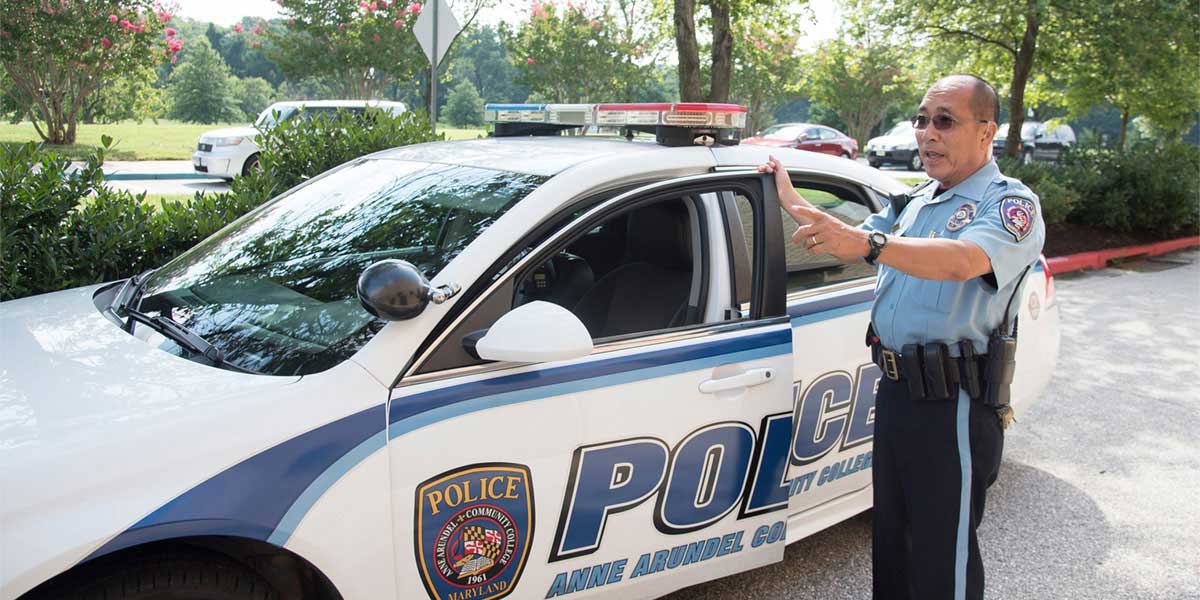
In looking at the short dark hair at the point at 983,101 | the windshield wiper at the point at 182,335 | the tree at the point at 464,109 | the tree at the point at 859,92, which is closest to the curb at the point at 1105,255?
the short dark hair at the point at 983,101

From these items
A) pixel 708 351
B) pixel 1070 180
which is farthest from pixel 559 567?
pixel 1070 180

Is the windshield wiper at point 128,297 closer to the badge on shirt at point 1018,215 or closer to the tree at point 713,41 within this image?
the badge on shirt at point 1018,215

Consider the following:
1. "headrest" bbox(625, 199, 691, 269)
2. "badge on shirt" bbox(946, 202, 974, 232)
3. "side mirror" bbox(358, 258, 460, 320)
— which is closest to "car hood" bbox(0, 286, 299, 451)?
"side mirror" bbox(358, 258, 460, 320)

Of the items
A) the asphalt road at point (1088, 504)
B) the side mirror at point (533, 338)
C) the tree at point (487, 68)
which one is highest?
the tree at point (487, 68)

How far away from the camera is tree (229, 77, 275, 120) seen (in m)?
56.4

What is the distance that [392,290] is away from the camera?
6.91 feet

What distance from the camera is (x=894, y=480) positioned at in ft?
8.66

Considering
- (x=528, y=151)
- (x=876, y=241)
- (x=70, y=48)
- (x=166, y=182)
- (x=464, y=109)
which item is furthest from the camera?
A: (x=464, y=109)

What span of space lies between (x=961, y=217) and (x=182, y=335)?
2.02 meters

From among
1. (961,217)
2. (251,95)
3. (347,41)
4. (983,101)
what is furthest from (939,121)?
(251,95)

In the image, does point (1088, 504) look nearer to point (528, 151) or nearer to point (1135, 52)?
point (528, 151)

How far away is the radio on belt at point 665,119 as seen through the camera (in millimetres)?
2949

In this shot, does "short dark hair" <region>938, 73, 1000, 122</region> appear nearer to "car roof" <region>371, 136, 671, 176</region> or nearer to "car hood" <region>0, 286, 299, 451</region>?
"car roof" <region>371, 136, 671, 176</region>

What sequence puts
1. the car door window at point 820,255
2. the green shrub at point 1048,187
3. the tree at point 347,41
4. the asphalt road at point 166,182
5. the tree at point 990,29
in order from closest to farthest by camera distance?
the car door window at point 820,255 → the green shrub at point 1048,187 → the tree at point 990,29 → the asphalt road at point 166,182 → the tree at point 347,41
